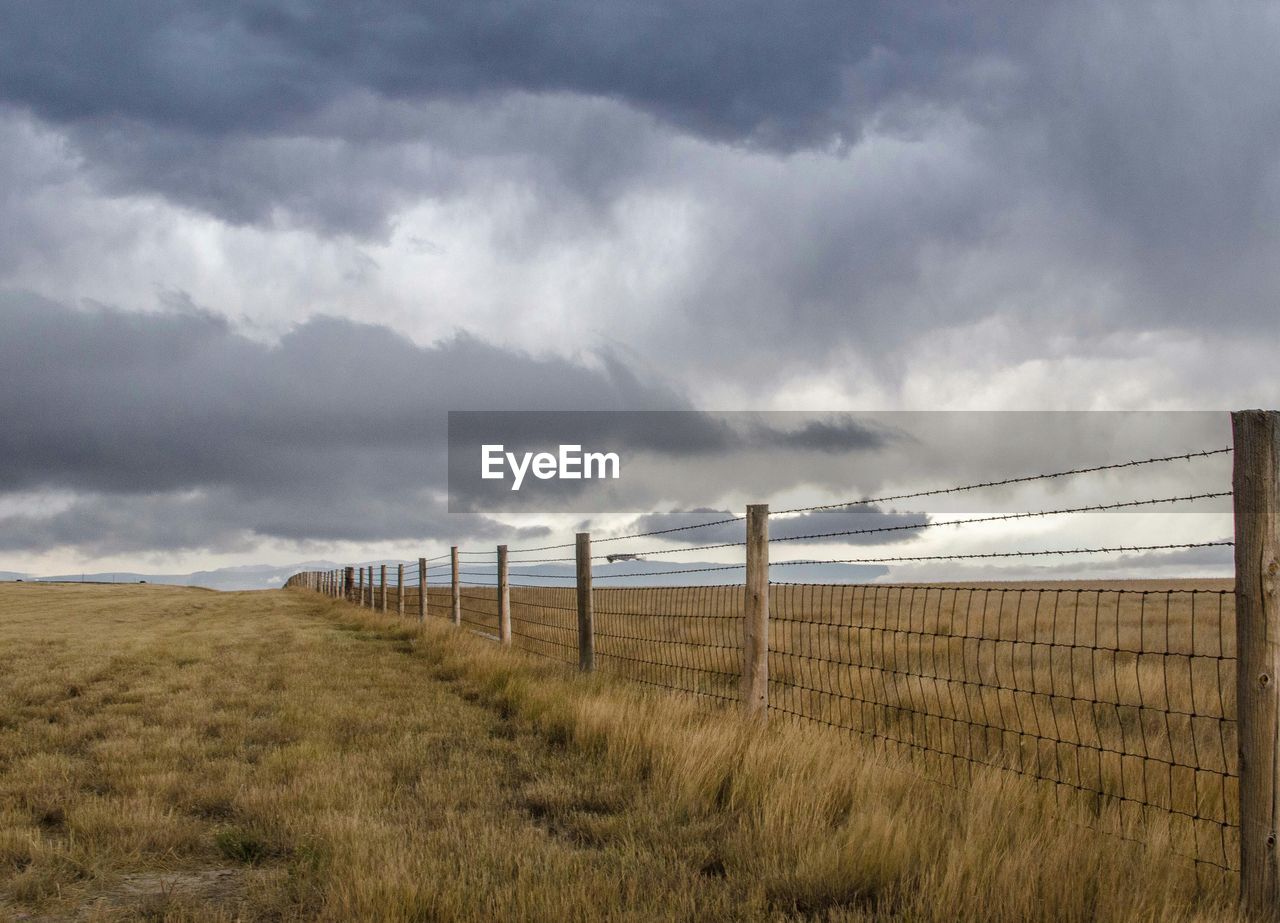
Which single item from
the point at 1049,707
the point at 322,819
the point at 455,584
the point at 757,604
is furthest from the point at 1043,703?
the point at 455,584

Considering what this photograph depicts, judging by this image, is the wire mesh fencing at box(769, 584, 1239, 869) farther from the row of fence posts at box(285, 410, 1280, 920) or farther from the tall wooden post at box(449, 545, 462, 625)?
the tall wooden post at box(449, 545, 462, 625)

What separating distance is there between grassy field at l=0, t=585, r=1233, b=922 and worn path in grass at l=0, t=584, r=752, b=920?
0.06 feet

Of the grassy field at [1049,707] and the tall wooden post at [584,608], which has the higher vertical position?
the tall wooden post at [584,608]

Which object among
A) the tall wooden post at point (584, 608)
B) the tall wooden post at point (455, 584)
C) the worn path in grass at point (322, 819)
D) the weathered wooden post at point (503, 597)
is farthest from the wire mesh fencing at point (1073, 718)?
the tall wooden post at point (455, 584)

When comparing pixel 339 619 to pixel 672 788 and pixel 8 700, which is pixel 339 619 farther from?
pixel 672 788

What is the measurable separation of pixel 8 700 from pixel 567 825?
8.54 m

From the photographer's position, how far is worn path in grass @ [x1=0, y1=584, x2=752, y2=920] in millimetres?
3986

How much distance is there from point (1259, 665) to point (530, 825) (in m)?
3.52

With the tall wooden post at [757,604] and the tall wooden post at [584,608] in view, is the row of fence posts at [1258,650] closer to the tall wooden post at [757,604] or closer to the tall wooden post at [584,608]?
the tall wooden post at [757,604]

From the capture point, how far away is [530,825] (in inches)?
201

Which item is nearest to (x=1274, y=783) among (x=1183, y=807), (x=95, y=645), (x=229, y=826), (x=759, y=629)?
(x=1183, y=807)

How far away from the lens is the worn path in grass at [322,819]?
3986 millimetres

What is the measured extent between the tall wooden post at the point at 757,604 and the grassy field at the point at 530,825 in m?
0.42

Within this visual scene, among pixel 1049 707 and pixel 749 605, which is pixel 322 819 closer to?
pixel 749 605
